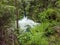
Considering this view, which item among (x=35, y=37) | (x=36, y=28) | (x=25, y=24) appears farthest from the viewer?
(x=25, y=24)

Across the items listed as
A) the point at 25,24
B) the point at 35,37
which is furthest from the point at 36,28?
the point at 25,24

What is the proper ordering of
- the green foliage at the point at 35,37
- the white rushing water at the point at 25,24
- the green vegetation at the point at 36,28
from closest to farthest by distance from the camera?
1. the green vegetation at the point at 36,28
2. the green foliage at the point at 35,37
3. the white rushing water at the point at 25,24

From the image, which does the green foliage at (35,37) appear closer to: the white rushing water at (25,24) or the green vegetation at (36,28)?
the green vegetation at (36,28)

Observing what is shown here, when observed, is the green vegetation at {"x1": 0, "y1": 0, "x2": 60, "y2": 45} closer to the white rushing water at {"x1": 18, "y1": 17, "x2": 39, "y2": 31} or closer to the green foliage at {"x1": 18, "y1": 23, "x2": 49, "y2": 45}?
the green foliage at {"x1": 18, "y1": 23, "x2": 49, "y2": 45}

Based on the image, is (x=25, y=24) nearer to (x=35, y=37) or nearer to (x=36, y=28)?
(x=36, y=28)

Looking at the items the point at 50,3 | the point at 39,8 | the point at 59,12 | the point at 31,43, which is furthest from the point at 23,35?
the point at 39,8

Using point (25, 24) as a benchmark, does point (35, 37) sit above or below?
above

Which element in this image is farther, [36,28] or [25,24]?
[25,24]

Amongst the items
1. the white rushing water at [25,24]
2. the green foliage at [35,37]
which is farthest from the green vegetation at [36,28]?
the white rushing water at [25,24]

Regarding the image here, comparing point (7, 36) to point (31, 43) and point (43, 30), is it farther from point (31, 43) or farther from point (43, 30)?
point (43, 30)

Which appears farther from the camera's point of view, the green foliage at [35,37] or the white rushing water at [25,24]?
the white rushing water at [25,24]

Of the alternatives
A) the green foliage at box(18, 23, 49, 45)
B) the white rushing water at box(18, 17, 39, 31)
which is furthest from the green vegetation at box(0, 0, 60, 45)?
the white rushing water at box(18, 17, 39, 31)

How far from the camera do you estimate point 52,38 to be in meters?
6.47

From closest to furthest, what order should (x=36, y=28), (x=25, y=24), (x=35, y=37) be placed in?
(x=35, y=37)
(x=36, y=28)
(x=25, y=24)
